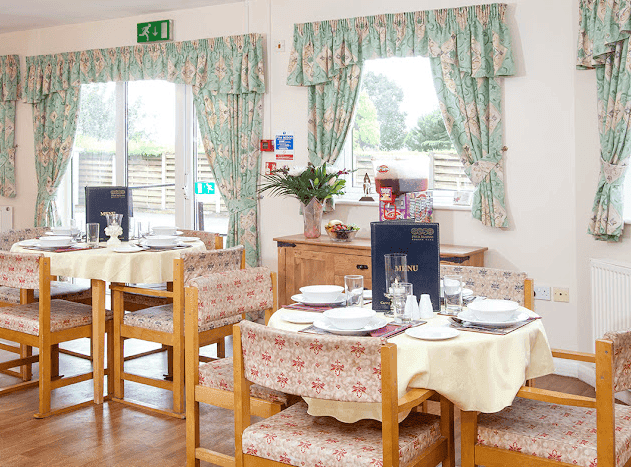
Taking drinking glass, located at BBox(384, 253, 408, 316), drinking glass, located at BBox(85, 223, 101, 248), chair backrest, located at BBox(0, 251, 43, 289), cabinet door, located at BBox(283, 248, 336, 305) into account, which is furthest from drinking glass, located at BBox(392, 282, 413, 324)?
drinking glass, located at BBox(85, 223, 101, 248)

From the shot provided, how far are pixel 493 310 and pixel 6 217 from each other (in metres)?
6.30

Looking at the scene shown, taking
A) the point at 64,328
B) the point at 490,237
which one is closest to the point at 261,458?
the point at 64,328

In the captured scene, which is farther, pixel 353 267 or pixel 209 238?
pixel 209 238

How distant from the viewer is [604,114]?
4.14m

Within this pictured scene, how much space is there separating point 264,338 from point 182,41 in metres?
4.56

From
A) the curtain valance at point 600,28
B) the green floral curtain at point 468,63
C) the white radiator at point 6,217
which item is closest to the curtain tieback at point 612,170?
the curtain valance at point 600,28

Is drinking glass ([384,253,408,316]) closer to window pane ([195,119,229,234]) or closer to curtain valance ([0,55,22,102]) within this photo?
window pane ([195,119,229,234])

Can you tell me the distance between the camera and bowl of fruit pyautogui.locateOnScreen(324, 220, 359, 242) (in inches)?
193

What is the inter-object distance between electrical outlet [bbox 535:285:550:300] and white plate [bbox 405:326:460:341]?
7.86 ft

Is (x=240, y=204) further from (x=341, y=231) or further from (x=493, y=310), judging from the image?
(x=493, y=310)

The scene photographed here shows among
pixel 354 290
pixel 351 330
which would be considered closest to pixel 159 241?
pixel 354 290

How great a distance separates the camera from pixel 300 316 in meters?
2.64

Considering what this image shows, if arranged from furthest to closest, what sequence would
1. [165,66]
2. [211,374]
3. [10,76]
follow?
[10,76] < [165,66] < [211,374]

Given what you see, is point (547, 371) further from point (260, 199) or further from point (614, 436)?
point (260, 199)
